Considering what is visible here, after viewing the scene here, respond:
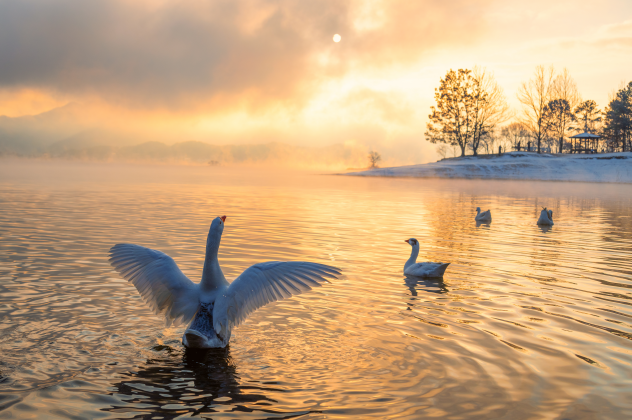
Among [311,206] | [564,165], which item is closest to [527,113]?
[564,165]

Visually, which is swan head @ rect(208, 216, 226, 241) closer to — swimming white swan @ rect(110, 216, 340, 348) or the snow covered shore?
swimming white swan @ rect(110, 216, 340, 348)

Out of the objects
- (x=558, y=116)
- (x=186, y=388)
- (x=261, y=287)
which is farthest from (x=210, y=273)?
(x=558, y=116)

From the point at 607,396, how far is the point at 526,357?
118 centimetres

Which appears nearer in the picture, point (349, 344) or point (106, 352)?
point (106, 352)

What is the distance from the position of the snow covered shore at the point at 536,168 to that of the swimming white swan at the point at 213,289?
78.6m

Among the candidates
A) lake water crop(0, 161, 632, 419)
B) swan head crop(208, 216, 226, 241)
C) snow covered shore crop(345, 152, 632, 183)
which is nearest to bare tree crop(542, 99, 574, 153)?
snow covered shore crop(345, 152, 632, 183)

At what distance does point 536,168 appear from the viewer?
3209 inches

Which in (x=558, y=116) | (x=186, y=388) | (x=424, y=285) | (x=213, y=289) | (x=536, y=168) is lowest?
(x=186, y=388)

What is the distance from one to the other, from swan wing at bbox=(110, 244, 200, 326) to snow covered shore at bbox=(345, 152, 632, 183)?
258 feet

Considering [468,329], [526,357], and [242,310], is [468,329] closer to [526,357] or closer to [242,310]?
[526,357]

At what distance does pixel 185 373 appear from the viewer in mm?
5941

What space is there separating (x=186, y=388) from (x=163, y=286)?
1693 mm

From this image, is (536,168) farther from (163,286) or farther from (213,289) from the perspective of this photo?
(163,286)

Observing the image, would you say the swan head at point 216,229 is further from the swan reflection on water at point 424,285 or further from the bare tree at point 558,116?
the bare tree at point 558,116
